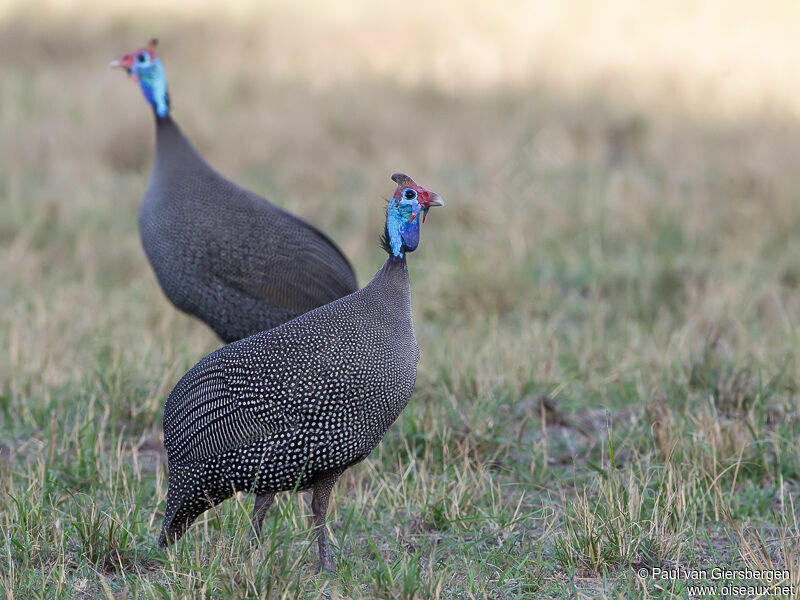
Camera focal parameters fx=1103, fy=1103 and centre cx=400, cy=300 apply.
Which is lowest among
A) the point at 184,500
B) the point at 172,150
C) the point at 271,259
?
the point at 184,500

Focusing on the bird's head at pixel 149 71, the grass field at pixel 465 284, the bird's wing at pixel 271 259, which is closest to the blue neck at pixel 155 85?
the bird's head at pixel 149 71

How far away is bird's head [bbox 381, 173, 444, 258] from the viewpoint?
289cm

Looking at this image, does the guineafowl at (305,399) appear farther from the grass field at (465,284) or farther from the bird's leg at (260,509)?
the grass field at (465,284)

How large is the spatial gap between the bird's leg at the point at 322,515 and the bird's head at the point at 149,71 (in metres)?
2.03

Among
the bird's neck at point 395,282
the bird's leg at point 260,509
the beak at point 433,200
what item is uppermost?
the beak at point 433,200

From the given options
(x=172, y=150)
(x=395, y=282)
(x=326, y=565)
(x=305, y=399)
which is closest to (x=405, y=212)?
(x=395, y=282)

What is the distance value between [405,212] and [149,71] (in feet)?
6.47

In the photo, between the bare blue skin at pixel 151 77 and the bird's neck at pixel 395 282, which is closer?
the bird's neck at pixel 395 282

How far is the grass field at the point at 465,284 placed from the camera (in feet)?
9.57

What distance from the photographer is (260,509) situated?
3.05m

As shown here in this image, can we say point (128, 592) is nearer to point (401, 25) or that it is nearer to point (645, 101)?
point (645, 101)

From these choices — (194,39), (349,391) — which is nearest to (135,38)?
(194,39)

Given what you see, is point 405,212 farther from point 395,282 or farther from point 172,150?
point 172,150

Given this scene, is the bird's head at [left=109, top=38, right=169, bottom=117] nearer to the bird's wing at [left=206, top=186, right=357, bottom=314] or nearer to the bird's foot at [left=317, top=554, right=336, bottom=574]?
the bird's wing at [left=206, top=186, right=357, bottom=314]
